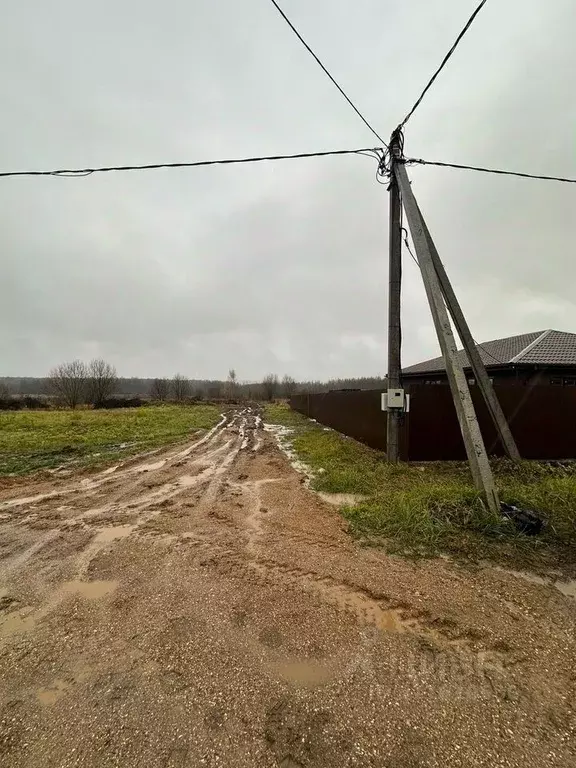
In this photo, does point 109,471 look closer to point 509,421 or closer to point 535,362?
point 509,421

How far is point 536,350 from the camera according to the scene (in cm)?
1184

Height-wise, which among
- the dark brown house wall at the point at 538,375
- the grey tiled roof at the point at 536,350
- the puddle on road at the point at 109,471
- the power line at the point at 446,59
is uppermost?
the power line at the point at 446,59

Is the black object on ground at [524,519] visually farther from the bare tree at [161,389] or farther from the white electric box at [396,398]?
the bare tree at [161,389]

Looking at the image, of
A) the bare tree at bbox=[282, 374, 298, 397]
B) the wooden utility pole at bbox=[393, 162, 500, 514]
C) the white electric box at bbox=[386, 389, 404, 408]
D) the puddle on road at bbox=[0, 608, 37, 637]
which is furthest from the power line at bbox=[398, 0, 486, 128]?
the bare tree at bbox=[282, 374, 298, 397]

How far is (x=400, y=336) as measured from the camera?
7160mm

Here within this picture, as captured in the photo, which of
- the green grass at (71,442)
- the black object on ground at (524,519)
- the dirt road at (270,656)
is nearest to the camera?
the dirt road at (270,656)

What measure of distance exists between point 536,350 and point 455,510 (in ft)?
32.7

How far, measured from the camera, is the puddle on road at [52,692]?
1.89m

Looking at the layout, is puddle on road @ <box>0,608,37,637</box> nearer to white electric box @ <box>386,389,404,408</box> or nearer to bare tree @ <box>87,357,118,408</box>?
white electric box @ <box>386,389,404,408</box>

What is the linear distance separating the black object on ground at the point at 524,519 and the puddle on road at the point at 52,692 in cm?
433

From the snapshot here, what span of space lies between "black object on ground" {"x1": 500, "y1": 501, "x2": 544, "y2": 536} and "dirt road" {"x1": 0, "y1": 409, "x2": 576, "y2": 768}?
1103mm

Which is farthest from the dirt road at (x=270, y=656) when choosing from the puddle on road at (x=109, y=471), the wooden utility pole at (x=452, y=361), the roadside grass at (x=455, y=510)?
the puddle on road at (x=109, y=471)

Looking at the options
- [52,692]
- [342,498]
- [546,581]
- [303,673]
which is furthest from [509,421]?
[52,692]

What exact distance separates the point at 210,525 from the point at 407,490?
9.83ft
